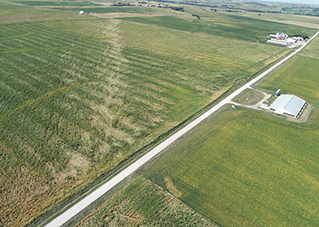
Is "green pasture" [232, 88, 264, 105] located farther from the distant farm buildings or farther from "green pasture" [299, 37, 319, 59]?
the distant farm buildings

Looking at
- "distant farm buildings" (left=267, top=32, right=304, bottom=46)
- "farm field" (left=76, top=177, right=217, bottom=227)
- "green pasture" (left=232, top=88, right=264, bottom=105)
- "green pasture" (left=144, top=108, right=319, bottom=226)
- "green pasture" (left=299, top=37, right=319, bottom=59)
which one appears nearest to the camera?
"farm field" (left=76, top=177, right=217, bottom=227)

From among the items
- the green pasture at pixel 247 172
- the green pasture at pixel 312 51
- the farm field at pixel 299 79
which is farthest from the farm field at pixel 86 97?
the green pasture at pixel 312 51

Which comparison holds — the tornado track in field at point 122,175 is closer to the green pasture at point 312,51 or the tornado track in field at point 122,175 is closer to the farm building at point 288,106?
the farm building at point 288,106

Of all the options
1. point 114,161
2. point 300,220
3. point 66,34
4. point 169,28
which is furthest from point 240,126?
point 169,28

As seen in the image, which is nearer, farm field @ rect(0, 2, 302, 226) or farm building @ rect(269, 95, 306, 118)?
farm field @ rect(0, 2, 302, 226)

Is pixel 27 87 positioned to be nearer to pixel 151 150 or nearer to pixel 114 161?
pixel 114 161

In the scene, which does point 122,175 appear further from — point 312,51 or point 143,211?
point 312,51

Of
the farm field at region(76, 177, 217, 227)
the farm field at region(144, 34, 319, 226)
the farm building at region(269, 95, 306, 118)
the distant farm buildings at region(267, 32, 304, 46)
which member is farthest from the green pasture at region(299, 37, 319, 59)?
the farm field at region(76, 177, 217, 227)
